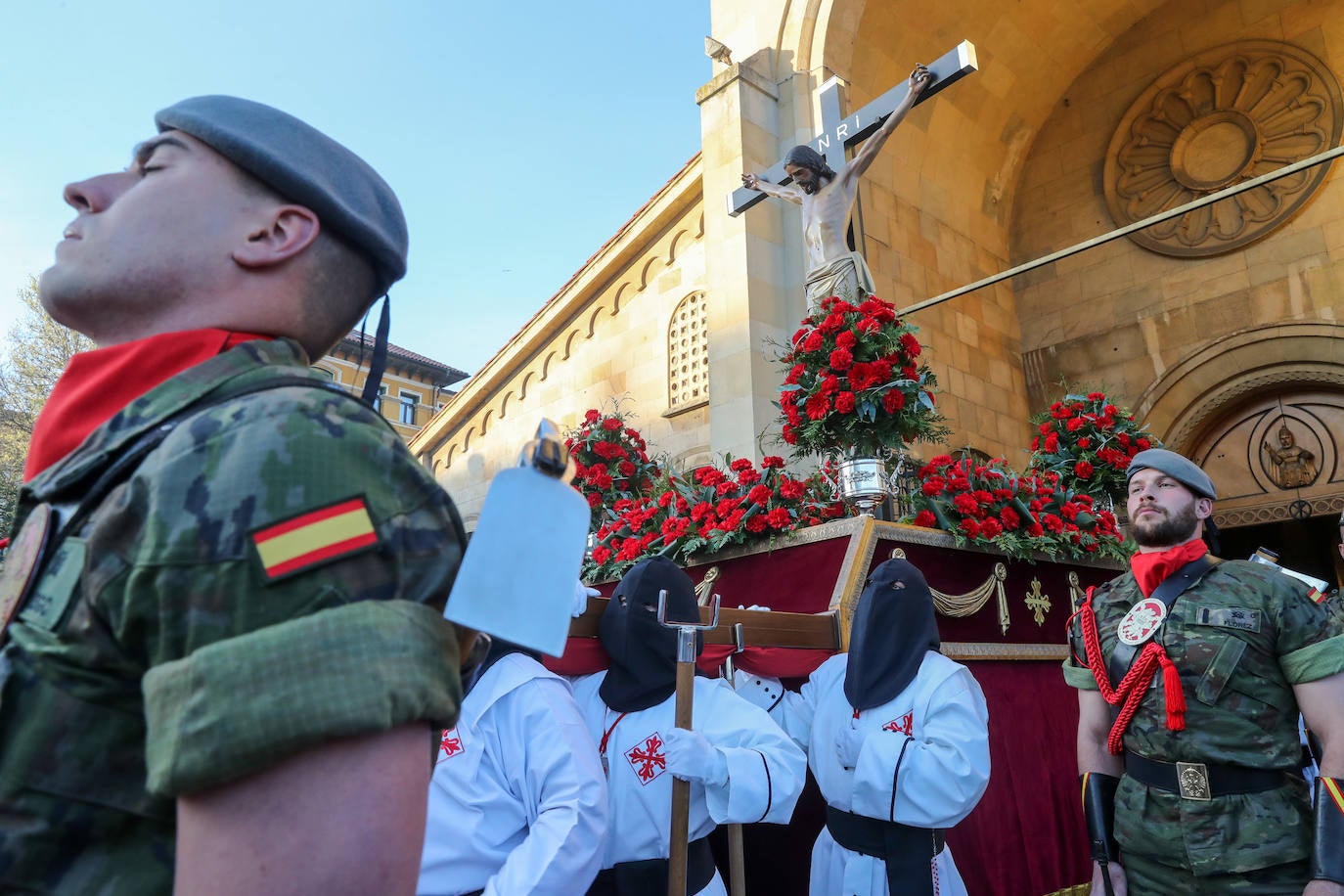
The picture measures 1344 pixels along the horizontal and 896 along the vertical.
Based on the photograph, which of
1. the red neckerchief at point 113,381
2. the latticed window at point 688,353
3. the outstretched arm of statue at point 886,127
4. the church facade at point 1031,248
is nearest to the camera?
the red neckerchief at point 113,381

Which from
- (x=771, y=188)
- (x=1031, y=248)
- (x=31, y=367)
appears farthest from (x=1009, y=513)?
(x=31, y=367)

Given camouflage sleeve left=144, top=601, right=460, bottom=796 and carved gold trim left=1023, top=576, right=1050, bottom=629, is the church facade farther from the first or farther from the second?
camouflage sleeve left=144, top=601, right=460, bottom=796

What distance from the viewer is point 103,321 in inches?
42.7

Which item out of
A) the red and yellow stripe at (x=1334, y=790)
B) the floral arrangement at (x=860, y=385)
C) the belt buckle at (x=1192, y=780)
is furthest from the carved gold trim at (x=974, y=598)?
the red and yellow stripe at (x=1334, y=790)

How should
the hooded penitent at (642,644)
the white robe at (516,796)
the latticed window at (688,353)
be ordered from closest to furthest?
the white robe at (516,796) → the hooded penitent at (642,644) → the latticed window at (688,353)

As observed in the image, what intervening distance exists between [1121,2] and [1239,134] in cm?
243

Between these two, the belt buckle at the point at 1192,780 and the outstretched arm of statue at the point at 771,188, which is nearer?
the belt buckle at the point at 1192,780

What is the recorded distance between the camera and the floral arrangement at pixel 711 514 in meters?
5.08

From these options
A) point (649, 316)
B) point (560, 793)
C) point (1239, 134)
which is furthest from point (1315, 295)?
point (560, 793)

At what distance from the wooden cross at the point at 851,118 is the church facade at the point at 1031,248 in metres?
1.04

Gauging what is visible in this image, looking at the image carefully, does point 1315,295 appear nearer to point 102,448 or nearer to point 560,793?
point 560,793

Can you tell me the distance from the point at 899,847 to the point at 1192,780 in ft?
3.64

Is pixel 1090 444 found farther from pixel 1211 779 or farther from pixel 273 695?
pixel 273 695

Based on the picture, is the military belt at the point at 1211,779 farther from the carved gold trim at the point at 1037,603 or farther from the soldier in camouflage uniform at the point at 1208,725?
the carved gold trim at the point at 1037,603
